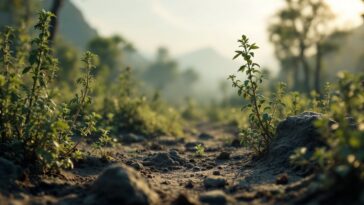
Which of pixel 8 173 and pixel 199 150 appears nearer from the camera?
pixel 8 173

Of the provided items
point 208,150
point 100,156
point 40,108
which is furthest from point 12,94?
point 208,150

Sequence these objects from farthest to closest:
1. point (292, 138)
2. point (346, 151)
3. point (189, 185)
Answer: point (292, 138) < point (189, 185) < point (346, 151)

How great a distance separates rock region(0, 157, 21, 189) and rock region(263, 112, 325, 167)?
13.2ft

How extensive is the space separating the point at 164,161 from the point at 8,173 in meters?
3.40

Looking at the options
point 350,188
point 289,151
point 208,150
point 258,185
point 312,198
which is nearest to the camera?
point 350,188

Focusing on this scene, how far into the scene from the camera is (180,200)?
5242 millimetres

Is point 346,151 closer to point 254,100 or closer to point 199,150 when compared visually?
point 254,100

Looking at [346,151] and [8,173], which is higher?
[346,151]

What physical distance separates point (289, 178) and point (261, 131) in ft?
7.04

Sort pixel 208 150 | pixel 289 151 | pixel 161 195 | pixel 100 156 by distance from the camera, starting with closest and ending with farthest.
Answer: pixel 161 195 → pixel 289 151 → pixel 100 156 → pixel 208 150

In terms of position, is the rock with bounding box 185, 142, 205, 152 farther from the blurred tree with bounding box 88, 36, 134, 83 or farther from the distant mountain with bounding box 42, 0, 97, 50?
the distant mountain with bounding box 42, 0, 97, 50

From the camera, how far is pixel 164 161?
28.5ft

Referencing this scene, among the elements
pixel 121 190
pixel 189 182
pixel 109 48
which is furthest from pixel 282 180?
pixel 109 48

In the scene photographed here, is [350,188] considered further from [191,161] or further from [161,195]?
[191,161]
